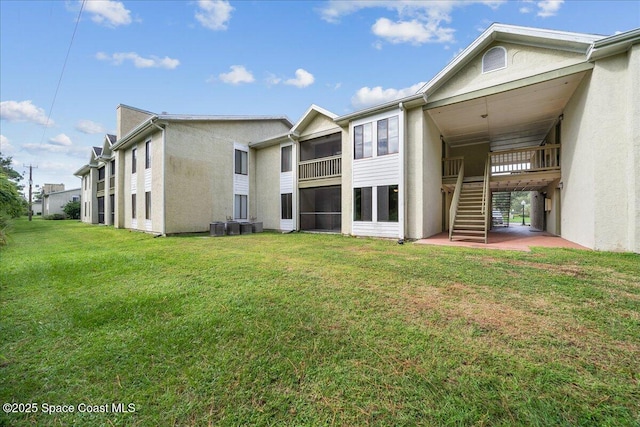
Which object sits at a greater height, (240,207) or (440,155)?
(440,155)

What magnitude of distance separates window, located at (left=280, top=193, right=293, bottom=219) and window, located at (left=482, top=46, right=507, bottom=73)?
34.9 ft

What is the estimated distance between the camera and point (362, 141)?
11680 millimetres

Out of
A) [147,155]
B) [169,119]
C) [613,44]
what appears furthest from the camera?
[147,155]

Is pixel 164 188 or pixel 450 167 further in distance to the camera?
pixel 450 167

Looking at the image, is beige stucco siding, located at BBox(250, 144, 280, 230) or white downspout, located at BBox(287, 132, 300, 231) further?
beige stucco siding, located at BBox(250, 144, 280, 230)

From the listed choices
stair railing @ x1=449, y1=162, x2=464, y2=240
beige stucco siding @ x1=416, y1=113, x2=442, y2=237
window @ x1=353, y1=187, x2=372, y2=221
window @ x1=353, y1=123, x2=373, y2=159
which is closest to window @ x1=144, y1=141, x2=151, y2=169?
window @ x1=353, y1=123, x2=373, y2=159

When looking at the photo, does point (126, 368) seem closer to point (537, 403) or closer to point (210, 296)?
point (210, 296)

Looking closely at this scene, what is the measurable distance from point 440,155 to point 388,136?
12.7 feet

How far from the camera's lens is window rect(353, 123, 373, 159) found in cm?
1147

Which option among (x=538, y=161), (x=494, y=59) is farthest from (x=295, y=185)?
(x=538, y=161)

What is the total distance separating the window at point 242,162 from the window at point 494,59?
13313mm

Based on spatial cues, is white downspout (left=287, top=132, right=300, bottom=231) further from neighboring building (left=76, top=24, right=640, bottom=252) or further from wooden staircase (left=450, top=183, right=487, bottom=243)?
wooden staircase (left=450, top=183, right=487, bottom=243)

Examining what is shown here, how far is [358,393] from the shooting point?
6.84 ft

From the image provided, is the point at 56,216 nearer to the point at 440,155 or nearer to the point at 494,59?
the point at 440,155
